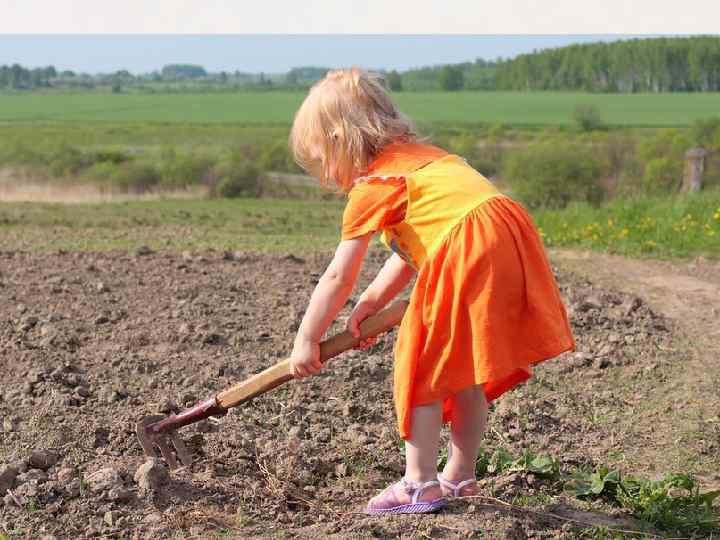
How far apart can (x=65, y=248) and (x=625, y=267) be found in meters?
4.41

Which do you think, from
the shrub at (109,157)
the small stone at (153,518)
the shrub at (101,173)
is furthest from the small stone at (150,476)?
the shrub at (109,157)

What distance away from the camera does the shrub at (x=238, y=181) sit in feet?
70.8

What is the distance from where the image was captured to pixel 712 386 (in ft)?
15.6

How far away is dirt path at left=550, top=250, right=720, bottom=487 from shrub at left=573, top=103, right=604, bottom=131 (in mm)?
32770

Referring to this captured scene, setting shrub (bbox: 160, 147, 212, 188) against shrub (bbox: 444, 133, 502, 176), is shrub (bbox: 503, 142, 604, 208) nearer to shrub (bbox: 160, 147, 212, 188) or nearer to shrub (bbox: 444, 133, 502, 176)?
shrub (bbox: 444, 133, 502, 176)

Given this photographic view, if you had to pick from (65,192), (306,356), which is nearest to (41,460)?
(306,356)

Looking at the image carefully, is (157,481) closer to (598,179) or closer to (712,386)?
(712,386)

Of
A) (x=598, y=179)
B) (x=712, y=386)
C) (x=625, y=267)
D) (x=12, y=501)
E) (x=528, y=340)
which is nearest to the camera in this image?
(x=528, y=340)

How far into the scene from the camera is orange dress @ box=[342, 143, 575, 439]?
109 inches

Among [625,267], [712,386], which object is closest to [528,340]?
[712,386]

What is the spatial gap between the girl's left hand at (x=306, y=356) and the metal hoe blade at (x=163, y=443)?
2.48 feet

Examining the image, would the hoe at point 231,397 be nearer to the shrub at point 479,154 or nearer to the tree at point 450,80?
the shrub at point 479,154

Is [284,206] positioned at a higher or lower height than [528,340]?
lower

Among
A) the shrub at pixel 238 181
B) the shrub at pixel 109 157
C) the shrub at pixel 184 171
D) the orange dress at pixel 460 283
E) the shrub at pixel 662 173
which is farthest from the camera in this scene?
the shrub at pixel 109 157
